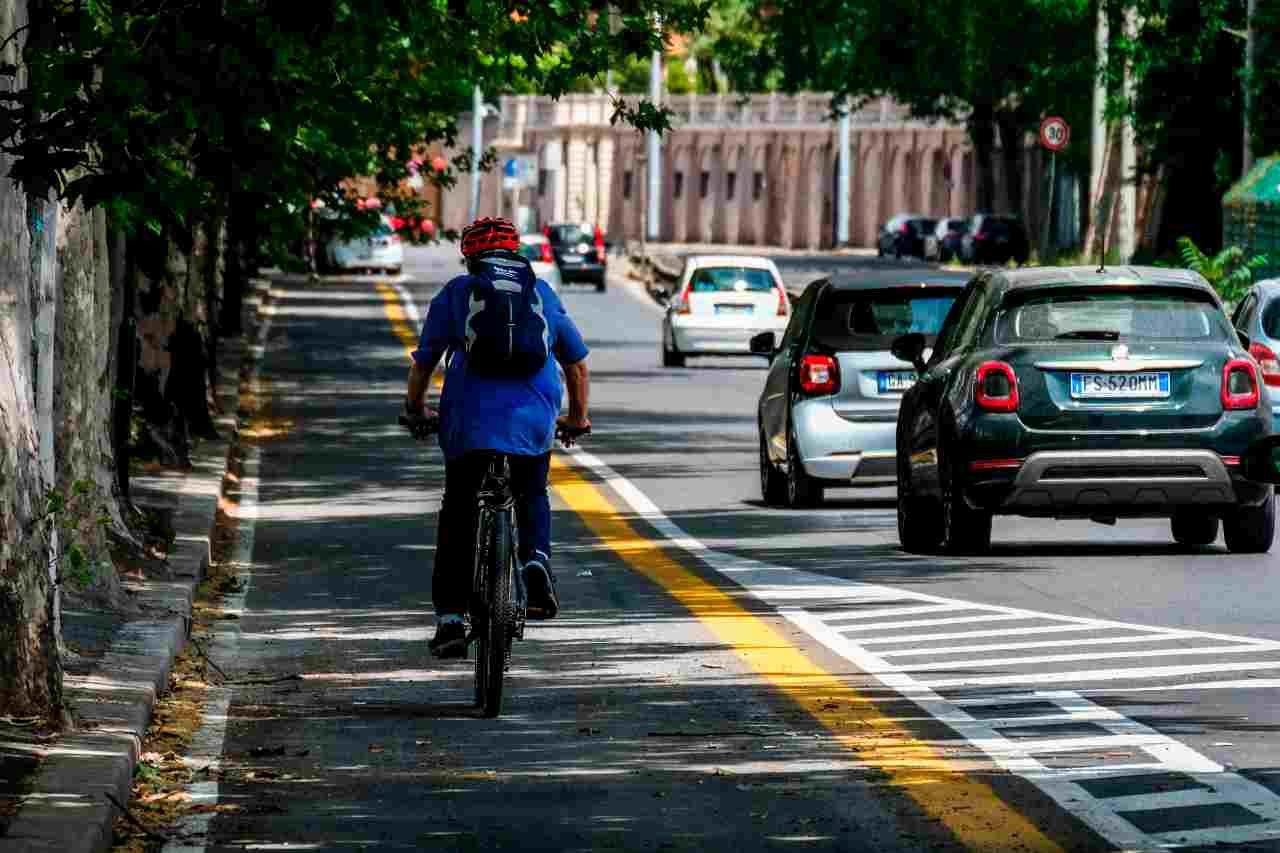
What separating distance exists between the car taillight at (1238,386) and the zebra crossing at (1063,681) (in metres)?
2.36

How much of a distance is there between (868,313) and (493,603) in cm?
1047

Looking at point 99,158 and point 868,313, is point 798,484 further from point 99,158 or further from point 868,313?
point 99,158

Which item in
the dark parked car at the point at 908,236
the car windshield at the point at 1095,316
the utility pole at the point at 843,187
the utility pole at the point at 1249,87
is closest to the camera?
the car windshield at the point at 1095,316

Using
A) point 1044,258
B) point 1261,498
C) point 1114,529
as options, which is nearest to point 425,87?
point 1114,529

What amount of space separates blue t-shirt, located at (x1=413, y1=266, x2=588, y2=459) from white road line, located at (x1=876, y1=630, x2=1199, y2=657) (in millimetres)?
2031

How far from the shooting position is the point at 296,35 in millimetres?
11352

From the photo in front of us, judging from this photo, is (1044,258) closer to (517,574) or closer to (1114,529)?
(1114,529)

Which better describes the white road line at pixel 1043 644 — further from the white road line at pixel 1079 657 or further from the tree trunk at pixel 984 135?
the tree trunk at pixel 984 135

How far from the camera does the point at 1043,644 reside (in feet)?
43.7

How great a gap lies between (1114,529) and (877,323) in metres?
2.43

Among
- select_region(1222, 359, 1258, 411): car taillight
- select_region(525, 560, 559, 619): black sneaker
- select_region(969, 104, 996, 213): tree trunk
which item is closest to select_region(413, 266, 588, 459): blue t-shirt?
select_region(525, 560, 559, 619): black sneaker

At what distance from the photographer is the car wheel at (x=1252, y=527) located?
17547mm

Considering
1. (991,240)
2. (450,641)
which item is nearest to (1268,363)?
(450,641)

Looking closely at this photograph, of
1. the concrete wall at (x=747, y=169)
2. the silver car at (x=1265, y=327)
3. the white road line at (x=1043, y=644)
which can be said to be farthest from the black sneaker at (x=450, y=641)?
the concrete wall at (x=747, y=169)
